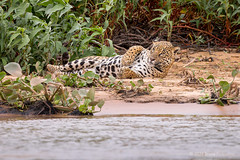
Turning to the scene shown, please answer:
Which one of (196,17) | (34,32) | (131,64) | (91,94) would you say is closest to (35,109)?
(91,94)

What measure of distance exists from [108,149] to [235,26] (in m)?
7.60

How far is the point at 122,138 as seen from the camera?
3.91 meters

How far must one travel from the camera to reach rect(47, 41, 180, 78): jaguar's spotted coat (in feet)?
28.4

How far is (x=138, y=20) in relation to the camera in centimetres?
1083

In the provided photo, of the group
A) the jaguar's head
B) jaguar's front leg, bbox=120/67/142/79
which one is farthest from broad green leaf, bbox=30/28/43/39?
the jaguar's head

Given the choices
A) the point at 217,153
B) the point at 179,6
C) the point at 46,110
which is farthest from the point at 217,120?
the point at 179,6

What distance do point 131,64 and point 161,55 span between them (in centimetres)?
57

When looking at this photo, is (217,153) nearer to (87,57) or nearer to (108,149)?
(108,149)

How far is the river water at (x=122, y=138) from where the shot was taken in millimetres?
3350

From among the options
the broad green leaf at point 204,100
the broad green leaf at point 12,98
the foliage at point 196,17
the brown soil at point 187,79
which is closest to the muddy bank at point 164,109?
the broad green leaf at point 204,100

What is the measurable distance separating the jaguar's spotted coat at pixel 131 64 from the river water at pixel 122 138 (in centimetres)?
384

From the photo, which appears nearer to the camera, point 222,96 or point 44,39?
point 222,96

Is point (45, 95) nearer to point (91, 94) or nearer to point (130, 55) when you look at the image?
point (91, 94)

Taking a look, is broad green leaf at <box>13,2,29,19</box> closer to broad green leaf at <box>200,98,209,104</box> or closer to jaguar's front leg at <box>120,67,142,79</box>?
jaguar's front leg at <box>120,67,142,79</box>
